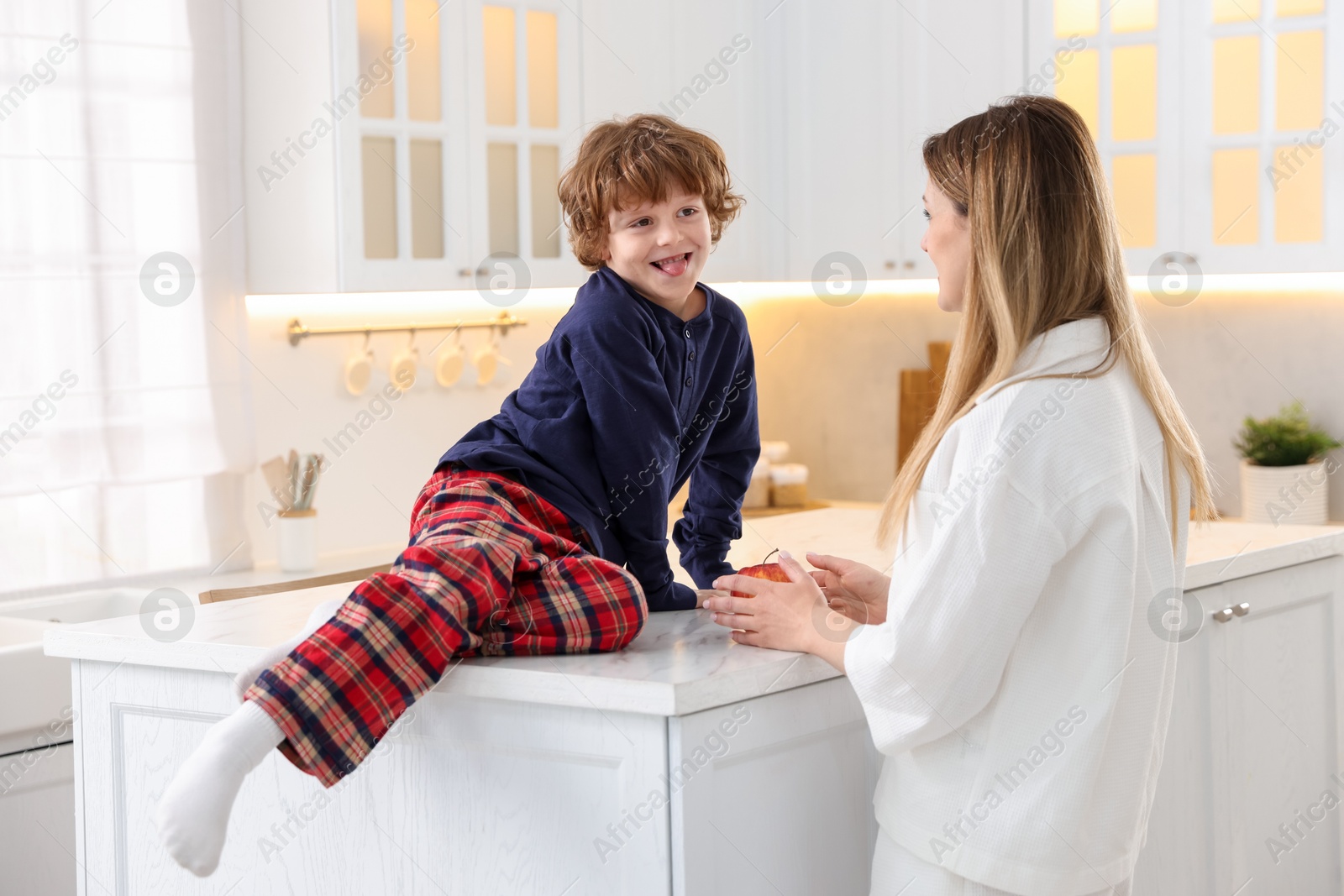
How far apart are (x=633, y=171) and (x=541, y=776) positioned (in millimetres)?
606

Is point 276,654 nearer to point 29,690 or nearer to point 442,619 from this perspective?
point 442,619

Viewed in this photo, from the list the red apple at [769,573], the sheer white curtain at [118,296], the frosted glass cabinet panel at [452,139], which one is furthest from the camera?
the frosted glass cabinet panel at [452,139]

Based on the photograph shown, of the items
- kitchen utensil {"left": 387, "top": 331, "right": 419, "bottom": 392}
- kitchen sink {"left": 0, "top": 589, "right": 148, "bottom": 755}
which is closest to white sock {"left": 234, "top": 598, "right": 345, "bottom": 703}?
kitchen sink {"left": 0, "top": 589, "right": 148, "bottom": 755}

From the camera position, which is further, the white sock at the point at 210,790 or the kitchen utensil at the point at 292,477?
the kitchen utensil at the point at 292,477

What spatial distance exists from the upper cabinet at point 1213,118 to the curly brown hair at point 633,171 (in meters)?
1.64

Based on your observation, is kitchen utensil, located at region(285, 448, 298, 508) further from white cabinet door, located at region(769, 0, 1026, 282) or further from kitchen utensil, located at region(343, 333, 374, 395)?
white cabinet door, located at region(769, 0, 1026, 282)

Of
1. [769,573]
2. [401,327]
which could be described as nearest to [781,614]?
[769,573]

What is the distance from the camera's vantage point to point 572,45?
2863 millimetres

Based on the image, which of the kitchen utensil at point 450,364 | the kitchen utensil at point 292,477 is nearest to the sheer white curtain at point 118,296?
the kitchen utensil at point 292,477

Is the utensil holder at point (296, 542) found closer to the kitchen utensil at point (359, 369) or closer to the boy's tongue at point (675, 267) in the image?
the kitchen utensil at point (359, 369)

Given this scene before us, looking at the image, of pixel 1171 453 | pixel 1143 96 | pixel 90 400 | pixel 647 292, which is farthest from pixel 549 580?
pixel 1143 96

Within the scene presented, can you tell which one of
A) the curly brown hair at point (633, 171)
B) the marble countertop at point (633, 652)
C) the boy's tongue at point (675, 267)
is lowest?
the marble countertop at point (633, 652)

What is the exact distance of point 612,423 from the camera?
1.35 metres

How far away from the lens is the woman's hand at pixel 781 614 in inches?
48.4
